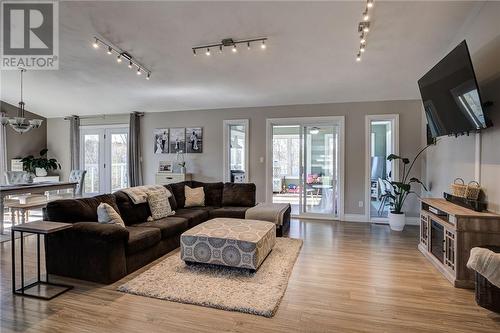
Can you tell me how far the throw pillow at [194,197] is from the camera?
5.16 metres

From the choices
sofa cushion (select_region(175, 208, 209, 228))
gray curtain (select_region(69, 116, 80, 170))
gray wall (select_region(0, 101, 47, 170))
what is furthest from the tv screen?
gray wall (select_region(0, 101, 47, 170))

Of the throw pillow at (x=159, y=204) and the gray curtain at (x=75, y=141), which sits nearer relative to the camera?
the throw pillow at (x=159, y=204)

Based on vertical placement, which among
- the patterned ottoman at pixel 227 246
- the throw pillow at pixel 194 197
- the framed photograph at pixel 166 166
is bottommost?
the patterned ottoman at pixel 227 246

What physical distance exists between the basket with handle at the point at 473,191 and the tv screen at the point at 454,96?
65cm

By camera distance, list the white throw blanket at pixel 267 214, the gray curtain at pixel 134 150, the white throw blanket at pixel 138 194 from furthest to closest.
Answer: the gray curtain at pixel 134 150 → the white throw blanket at pixel 267 214 → the white throw blanket at pixel 138 194

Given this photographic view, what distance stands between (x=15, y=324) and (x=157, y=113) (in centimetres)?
570

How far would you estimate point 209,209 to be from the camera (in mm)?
5012

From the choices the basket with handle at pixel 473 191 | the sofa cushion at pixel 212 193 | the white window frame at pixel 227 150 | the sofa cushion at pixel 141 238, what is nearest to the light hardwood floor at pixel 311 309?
the sofa cushion at pixel 141 238

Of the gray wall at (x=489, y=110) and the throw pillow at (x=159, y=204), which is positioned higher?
the gray wall at (x=489, y=110)

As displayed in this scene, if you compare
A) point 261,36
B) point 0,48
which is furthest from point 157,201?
point 0,48

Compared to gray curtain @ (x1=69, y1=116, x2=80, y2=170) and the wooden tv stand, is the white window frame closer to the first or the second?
the wooden tv stand

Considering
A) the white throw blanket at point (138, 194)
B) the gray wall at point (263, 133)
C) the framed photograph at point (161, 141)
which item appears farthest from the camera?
the framed photograph at point (161, 141)

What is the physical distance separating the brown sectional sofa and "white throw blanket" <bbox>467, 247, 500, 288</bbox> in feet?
10.8

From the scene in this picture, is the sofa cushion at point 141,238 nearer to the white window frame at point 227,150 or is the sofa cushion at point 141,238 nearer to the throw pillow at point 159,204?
the throw pillow at point 159,204
